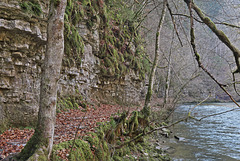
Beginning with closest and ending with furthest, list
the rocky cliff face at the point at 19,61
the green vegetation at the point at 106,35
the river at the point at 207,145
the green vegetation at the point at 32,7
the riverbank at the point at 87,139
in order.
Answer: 1. the riverbank at the point at 87,139
2. the rocky cliff face at the point at 19,61
3. the green vegetation at the point at 32,7
4. the river at the point at 207,145
5. the green vegetation at the point at 106,35

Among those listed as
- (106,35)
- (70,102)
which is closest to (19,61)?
(70,102)

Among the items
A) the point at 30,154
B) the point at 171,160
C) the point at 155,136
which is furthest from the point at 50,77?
the point at 155,136

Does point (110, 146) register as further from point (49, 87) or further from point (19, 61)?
point (19, 61)

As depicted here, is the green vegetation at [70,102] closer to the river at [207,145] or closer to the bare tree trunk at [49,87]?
the bare tree trunk at [49,87]

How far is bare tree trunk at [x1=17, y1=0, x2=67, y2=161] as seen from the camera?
2787mm

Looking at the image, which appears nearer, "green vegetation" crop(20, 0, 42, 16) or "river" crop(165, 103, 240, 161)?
Answer: "green vegetation" crop(20, 0, 42, 16)

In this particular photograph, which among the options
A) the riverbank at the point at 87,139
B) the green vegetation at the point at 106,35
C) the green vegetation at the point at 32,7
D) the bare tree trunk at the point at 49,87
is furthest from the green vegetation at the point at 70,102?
the bare tree trunk at the point at 49,87

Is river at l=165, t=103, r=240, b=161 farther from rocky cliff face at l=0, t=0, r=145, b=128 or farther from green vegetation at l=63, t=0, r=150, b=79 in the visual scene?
green vegetation at l=63, t=0, r=150, b=79

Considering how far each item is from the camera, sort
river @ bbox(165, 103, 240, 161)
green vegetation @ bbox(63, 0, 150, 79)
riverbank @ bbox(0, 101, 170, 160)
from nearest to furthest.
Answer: riverbank @ bbox(0, 101, 170, 160), river @ bbox(165, 103, 240, 161), green vegetation @ bbox(63, 0, 150, 79)

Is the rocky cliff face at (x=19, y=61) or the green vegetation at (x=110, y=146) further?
the rocky cliff face at (x=19, y=61)

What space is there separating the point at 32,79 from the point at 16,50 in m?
1.04

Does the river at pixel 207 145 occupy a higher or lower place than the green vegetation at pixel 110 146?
lower

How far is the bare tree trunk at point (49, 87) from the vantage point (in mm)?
2787

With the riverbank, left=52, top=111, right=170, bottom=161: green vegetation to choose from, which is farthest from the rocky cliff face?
left=52, top=111, right=170, bottom=161: green vegetation
